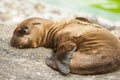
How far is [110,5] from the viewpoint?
19359mm

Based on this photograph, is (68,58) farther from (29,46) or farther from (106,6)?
(106,6)

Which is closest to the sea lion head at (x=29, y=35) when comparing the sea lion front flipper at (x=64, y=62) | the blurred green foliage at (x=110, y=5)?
the sea lion front flipper at (x=64, y=62)

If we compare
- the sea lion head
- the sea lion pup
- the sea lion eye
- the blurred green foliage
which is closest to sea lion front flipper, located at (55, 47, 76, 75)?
the sea lion pup

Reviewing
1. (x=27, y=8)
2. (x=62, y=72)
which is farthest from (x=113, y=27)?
(x=62, y=72)

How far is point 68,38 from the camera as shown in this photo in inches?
319

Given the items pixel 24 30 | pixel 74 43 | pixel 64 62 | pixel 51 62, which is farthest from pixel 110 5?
pixel 64 62

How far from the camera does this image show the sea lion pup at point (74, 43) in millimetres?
7730

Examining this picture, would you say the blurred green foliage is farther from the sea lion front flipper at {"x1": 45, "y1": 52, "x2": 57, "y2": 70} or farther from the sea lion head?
the sea lion front flipper at {"x1": 45, "y1": 52, "x2": 57, "y2": 70}

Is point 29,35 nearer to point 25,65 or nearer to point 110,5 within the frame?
point 25,65

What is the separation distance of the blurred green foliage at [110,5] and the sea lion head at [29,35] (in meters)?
10.1

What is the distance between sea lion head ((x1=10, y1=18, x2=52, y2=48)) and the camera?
333 inches

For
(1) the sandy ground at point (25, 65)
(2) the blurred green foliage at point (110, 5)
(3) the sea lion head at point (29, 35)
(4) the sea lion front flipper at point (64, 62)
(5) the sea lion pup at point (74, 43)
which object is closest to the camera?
(1) the sandy ground at point (25, 65)

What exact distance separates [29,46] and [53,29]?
0.45m

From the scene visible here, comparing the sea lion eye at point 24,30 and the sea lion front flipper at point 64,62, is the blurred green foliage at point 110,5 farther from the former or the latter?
the sea lion front flipper at point 64,62
